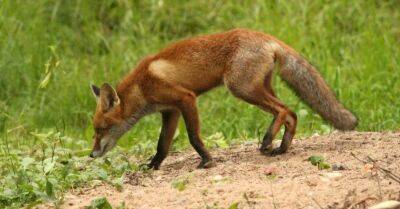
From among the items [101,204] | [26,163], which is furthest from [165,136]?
[101,204]

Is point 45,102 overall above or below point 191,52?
below

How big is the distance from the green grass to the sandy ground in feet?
3.40

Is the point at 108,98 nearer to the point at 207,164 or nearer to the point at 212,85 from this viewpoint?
the point at 212,85

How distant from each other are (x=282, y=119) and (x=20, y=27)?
5437 millimetres

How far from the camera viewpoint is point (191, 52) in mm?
7539

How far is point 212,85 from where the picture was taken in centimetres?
755

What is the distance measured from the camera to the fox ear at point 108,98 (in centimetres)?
757

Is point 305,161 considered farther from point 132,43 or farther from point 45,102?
point 132,43

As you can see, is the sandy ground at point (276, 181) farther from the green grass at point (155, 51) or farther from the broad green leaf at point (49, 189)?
the green grass at point (155, 51)

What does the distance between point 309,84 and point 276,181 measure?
1.35 meters

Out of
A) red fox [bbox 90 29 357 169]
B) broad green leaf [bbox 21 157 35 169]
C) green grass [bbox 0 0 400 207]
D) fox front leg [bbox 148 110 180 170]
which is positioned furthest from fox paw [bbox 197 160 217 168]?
broad green leaf [bbox 21 157 35 169]

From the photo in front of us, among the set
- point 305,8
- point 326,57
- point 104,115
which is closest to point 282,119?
point 104,115

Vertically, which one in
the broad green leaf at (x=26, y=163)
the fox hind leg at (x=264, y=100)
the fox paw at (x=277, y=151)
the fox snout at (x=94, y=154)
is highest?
the fox hind leg at (x=264, y=100)

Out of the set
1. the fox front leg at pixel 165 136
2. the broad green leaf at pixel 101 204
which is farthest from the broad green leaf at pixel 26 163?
the broad green leaf at pixel 101 204
